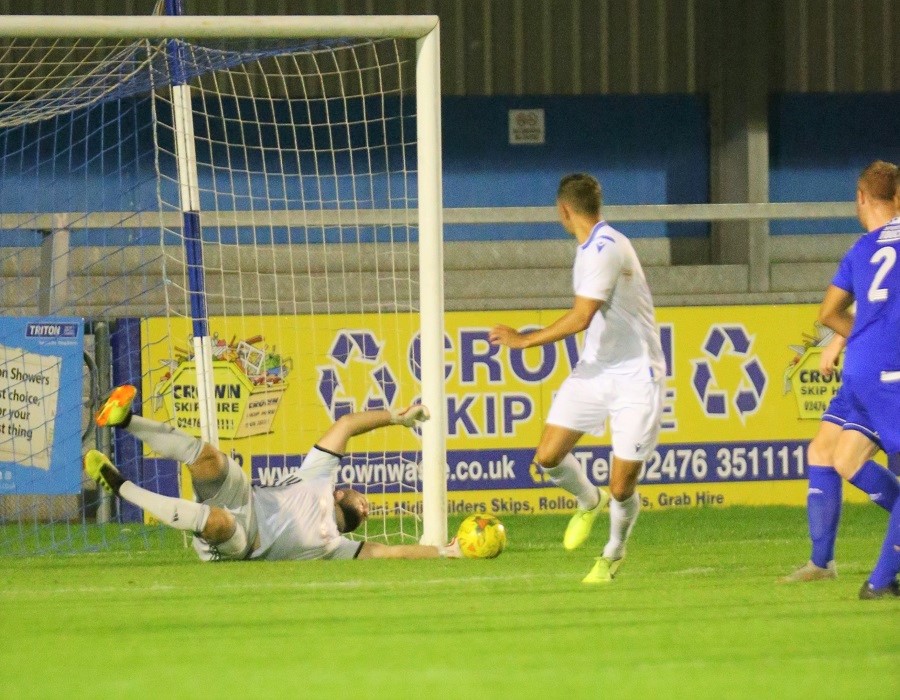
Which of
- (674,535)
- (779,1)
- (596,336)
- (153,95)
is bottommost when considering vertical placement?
(674,535)

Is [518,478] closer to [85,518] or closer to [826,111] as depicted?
Answer: [85,518]

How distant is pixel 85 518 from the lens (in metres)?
9.17

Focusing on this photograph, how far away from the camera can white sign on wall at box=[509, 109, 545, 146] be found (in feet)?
48.1

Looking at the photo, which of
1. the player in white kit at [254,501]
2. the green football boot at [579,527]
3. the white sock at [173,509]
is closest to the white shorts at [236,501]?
the player in white kit at [254,501]

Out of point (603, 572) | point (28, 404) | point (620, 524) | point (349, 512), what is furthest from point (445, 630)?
point (28, 404)

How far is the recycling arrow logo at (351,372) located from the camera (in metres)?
9.43

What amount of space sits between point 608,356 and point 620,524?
0.79 m

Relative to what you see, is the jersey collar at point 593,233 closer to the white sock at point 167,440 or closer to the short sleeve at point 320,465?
the short sleeve at point 320,465

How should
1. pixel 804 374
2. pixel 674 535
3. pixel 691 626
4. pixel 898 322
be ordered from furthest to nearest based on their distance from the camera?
pixel 804 374
pixel 674 535
pixel 898 322
pixel 691 626

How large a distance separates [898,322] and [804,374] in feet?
15.0

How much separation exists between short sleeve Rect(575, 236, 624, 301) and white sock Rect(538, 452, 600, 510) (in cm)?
106

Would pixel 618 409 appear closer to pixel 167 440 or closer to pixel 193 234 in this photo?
pixel 167 440

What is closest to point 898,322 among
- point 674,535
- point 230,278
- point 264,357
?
point 674,535

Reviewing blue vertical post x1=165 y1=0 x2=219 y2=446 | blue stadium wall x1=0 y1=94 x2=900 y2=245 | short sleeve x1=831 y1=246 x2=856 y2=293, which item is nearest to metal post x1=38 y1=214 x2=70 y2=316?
blue vertical post x1=165 y1=0 x2=219 y2=446
